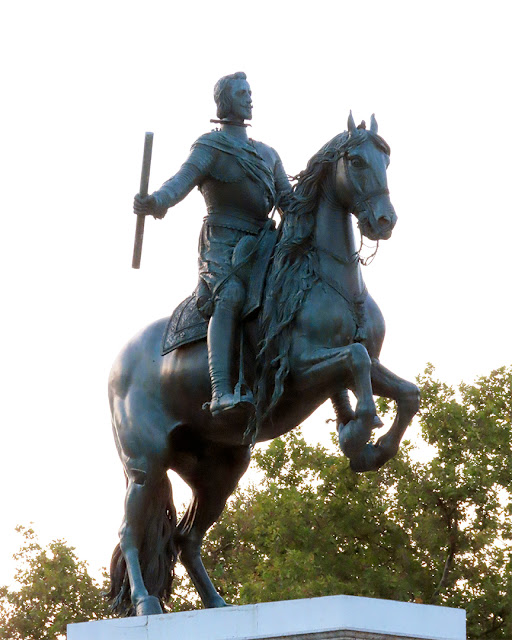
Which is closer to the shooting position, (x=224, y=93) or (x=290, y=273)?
(x=290, y=273)

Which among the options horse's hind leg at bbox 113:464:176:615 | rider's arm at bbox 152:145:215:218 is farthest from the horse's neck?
horse's hind leg at bbox 113:464:176:615

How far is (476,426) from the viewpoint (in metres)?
29.8

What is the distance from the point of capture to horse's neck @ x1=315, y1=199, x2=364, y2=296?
10.8 metres

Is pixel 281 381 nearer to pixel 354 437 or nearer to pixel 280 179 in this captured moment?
pixel 354 437

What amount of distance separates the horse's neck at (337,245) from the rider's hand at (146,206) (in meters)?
1.22

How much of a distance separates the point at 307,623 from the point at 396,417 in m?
1.80

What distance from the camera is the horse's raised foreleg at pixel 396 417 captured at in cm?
1062

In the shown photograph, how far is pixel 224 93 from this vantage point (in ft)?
39.0

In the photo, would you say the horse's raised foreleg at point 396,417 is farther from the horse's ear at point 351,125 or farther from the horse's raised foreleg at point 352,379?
the horse's ear at point 351,125

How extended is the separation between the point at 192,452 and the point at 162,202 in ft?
6.95

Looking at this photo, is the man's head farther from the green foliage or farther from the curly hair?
the green foliage

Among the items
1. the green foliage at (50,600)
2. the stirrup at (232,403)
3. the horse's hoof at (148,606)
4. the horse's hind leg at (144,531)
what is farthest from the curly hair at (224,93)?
the green foliage at (50,600)

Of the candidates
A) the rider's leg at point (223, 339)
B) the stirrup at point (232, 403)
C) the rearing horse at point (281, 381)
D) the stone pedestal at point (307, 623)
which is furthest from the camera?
the rider's leg at point (223, 339)

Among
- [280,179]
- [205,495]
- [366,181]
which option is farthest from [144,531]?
[366,181]
